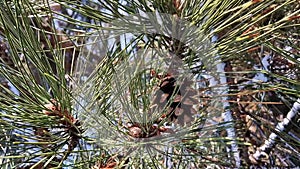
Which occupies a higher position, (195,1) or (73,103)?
(195,1)

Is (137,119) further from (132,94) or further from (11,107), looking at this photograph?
(11,107)

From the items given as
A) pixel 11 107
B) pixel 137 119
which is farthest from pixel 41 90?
pixel 137 119

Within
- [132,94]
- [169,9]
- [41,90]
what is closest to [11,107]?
[41,90]

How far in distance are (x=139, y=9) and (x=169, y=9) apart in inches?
2.5

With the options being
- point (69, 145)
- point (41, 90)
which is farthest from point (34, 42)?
point (69, 145)

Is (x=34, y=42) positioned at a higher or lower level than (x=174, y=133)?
higher

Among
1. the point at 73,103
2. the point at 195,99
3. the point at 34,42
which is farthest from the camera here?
the point at 195,99

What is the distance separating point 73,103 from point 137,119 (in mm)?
111

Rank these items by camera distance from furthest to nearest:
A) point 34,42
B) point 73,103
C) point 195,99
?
1. point 195,99
2. point 73,103
3. point 34,42

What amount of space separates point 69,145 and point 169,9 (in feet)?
0.90

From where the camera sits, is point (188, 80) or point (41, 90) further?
point (188, 80)

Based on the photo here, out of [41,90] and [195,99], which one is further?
[195,99]

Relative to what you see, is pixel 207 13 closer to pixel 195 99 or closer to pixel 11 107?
pixel 195 99

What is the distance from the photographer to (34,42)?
22.8 inches
